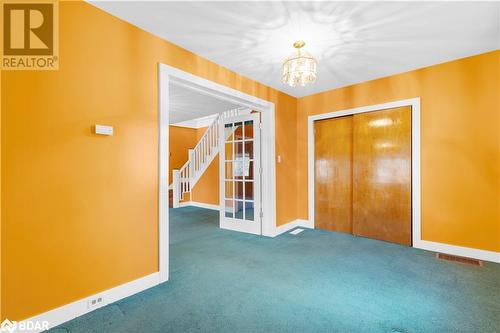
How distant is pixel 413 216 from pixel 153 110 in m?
3.92

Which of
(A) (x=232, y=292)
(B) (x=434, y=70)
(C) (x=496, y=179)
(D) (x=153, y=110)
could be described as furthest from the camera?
(B) (x=434, y=70)

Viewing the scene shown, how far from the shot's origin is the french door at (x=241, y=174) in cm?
409

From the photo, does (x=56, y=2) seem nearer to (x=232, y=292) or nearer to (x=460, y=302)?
(x=232, y=292)

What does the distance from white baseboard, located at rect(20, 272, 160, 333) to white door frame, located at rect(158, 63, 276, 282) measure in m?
0.16

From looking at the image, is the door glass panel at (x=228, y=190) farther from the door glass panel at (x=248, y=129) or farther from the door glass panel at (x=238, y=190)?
the door glass panel at (x=248, y=129)

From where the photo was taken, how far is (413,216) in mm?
3369

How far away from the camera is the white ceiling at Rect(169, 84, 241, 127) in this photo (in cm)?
457

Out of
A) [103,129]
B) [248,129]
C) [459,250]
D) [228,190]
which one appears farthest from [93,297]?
[459,250]

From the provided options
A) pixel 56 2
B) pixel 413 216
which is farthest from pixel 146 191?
pixel 413 216

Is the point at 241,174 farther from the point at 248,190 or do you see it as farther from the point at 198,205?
the point at 198,205

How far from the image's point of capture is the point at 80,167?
1.88m

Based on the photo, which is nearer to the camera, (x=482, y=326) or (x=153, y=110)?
(x=482, y=326)

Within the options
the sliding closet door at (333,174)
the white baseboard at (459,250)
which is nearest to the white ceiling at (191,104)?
the sliding closet door at (333,174)

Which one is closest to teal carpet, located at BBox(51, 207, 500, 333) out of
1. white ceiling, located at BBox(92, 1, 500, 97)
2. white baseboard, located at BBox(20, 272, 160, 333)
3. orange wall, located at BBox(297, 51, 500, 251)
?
white baseboard, located at BBox(20, 272, 160, 333)
